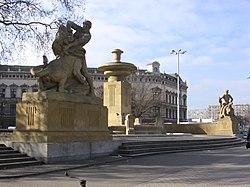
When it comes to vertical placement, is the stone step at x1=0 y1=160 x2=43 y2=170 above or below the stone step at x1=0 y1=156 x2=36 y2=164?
below

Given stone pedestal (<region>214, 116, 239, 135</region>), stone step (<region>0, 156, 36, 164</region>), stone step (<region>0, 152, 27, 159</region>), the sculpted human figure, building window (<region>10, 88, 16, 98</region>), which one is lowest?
stone step (<region>0, 156, 36, 164</region>)

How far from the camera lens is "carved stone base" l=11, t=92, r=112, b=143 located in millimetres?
15539

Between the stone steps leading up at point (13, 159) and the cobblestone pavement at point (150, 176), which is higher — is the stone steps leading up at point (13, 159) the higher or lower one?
the higher one

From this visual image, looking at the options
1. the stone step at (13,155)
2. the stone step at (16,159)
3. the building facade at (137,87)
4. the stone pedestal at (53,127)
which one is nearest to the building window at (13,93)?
the building facade at (137,87)

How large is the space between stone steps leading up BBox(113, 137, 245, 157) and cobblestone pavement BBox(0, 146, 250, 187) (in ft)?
6.98

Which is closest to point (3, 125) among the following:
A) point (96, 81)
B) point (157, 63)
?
point (96, 81)

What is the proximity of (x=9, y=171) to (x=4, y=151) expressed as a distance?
246 cm

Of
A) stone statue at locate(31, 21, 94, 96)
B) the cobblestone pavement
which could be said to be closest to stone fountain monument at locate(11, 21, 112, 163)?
stone statue at locate(31, 21, 94, 96)

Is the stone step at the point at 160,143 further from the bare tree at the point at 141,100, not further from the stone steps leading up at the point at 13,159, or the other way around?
the bare tree at the point at 141,100

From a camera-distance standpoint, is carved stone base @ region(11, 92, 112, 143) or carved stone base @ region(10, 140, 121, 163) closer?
carved stone base @ region(10, 140, 121, 163)

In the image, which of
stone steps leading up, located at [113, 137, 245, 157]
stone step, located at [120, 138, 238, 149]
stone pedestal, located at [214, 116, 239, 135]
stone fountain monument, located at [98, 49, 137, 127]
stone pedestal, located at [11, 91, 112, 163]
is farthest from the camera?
stone pedestal, located at [214, 116, 239, 135]

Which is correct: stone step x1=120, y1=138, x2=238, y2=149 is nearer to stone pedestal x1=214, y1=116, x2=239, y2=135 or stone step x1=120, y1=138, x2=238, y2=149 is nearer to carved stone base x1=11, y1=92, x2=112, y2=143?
carved stone base x1=11, y1=92, x2=112, y2=143

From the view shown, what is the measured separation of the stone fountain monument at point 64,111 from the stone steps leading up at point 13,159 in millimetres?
264

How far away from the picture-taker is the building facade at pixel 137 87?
7881 centimetres
